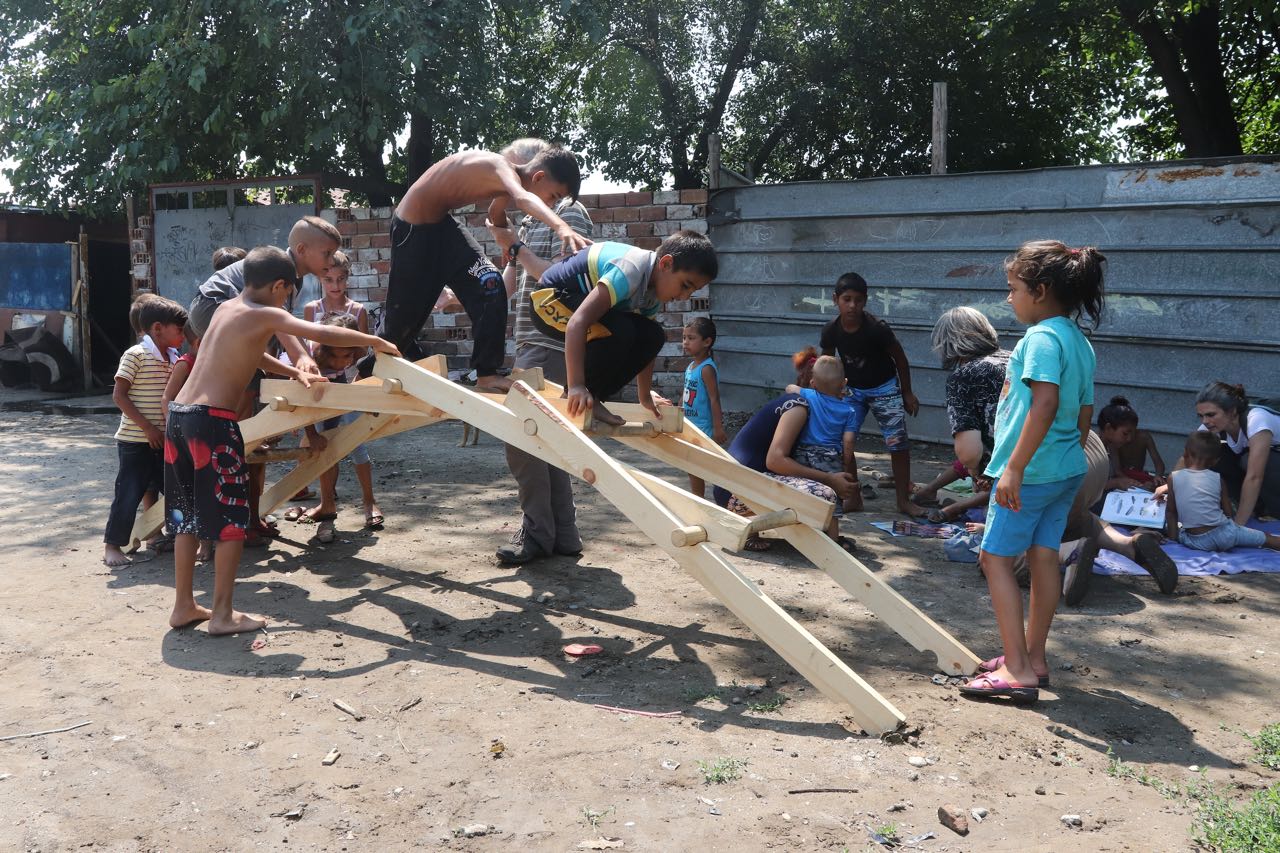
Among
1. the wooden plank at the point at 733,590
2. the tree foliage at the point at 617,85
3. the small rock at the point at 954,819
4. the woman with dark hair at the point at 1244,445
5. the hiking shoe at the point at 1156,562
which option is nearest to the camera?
the small rock at the point at 954,819

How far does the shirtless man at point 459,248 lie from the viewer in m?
4.53

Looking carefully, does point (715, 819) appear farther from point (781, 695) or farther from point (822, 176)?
point (822, 176)

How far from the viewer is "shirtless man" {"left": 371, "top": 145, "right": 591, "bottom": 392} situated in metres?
4.53

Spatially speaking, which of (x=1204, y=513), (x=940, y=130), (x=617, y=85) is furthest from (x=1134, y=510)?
(x=617, y=85)

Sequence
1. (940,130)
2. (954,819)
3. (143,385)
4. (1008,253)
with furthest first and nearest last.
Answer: (940,130), (1008,253), (143,385), (954,819)

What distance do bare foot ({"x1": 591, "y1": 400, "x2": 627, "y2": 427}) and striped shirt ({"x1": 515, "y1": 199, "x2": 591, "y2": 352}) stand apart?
0.89 metres

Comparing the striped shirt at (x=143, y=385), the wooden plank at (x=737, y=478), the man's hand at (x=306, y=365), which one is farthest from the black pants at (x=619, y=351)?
the striped shirt at (x=143, y=385)

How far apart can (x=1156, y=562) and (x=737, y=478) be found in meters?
2.10

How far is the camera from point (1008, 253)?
26.7 feet

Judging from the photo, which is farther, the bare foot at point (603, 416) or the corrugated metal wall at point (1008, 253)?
the corrugated metal wall at point (1008, 253)

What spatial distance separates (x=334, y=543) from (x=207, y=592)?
87cm

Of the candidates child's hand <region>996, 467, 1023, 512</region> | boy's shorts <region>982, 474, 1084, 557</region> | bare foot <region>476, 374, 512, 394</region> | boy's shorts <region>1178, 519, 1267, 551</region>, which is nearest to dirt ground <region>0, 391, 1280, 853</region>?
boy's shorts <region>1178, 519, 1267, 551</region>

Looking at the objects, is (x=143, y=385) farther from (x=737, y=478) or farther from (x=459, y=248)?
(x=737, y=478)

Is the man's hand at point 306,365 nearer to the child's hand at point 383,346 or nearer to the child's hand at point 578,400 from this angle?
the child's hand at point 383,346
